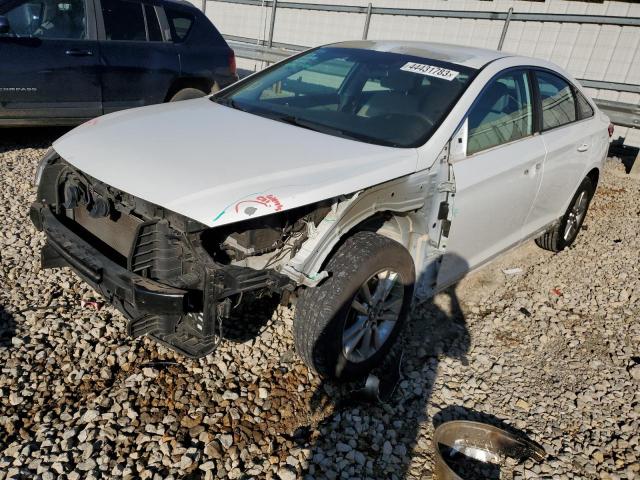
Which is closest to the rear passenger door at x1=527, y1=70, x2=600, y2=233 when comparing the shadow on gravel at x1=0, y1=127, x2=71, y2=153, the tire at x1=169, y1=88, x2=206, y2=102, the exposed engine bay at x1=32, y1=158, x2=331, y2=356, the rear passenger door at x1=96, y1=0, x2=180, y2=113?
the exposed engine bay at x1=32, y1=158, x2=331, y2=356

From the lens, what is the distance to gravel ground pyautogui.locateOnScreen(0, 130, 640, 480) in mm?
2348

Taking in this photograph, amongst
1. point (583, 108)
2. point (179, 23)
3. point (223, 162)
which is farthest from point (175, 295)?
point (179, 23)

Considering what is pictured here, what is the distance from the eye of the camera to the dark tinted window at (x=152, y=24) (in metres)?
6.09

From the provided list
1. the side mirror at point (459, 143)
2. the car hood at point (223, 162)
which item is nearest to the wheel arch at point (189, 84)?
the car hood at point (223, 162)

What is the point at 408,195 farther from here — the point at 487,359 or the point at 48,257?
the point at 48,257

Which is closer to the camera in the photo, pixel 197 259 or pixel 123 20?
pixel 197 259

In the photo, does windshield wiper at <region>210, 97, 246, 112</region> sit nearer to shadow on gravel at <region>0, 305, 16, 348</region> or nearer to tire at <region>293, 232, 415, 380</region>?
tire at <region>293, 232, 415, 380</region>

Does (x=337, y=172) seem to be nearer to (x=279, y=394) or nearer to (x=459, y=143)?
(x=459, y=143)

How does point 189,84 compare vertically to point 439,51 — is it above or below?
below

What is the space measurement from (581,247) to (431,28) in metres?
6.86

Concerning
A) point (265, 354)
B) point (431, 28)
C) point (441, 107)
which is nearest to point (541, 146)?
point (441, 107)

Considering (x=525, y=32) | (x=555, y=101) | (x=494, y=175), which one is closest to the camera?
(x=494, y=175)

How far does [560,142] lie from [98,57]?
4.75 metres

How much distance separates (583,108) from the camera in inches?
175
